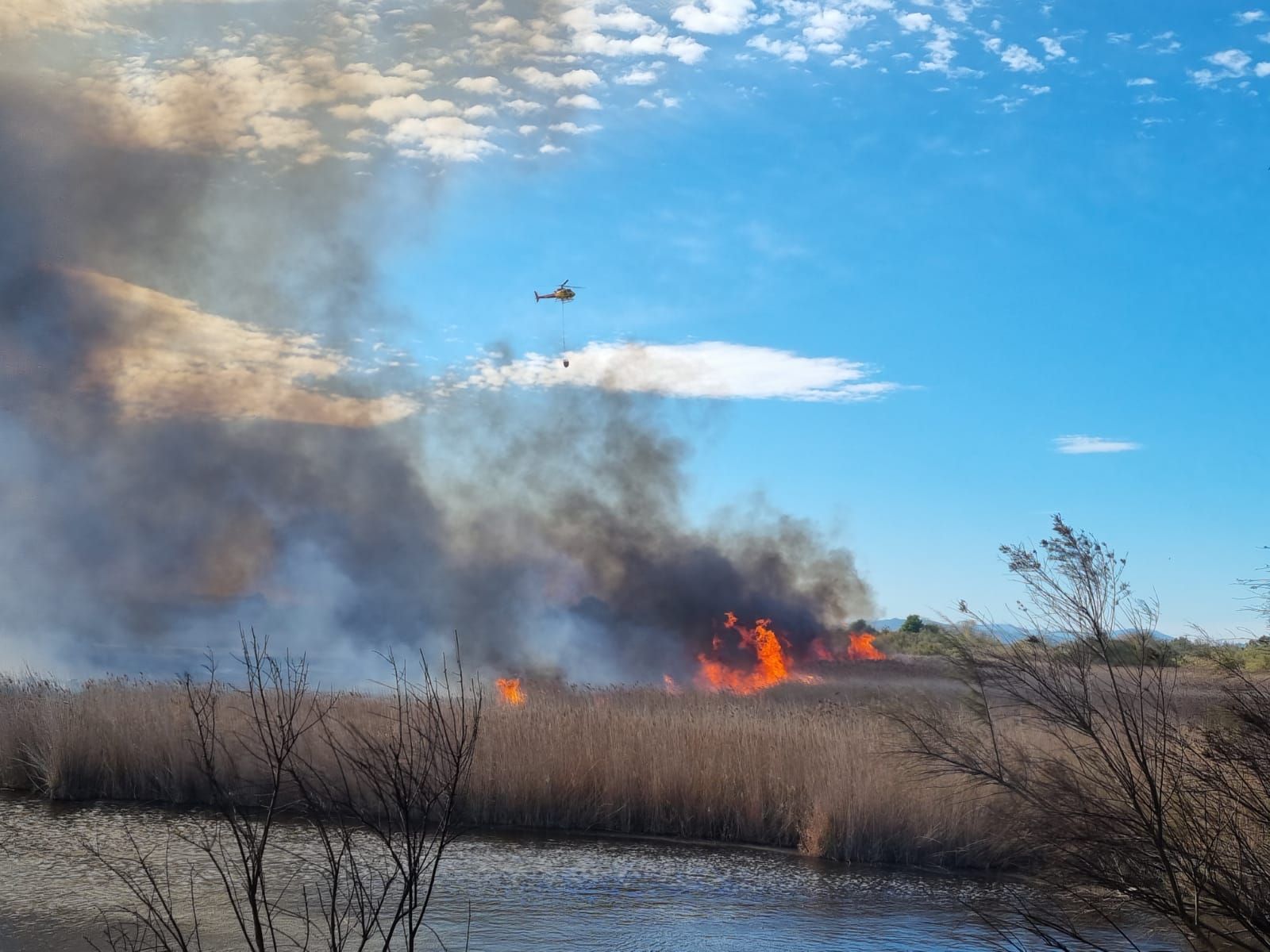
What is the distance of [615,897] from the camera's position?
976cm

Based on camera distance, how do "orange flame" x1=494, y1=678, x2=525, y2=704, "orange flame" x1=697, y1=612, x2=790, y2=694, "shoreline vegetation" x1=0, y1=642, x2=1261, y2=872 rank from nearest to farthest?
"shoreline vegetation" x1=0, y1=642, x2=1261, y2=872 < "orange flame" x1=494, y1=678, x2=525, y2=704 < "orange flame" x1=697, y1=612, x2=790, y2=694

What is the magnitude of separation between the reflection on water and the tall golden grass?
0.52 meters

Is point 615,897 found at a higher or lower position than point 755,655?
lower

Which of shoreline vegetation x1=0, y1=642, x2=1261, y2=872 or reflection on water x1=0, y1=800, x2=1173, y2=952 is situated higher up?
shoreline vegetation x1=0, y1=642, x2=1261, y2=872

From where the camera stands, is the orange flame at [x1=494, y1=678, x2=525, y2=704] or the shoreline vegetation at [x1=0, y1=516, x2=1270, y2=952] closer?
the shoreline vegetation at [x1=0, y1=516, x2=1270, y2=952]

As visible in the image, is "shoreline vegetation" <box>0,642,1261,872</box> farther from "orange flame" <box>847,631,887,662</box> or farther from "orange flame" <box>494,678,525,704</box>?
"orange flame" <box>847,631,887,662</box>

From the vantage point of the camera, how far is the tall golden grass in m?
11.6

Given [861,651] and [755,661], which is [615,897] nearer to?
[755,661]

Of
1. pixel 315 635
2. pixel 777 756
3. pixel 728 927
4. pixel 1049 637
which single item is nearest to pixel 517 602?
pixel 315 635

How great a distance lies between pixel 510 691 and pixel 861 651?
2305cm

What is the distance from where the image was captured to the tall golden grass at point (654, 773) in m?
11.6

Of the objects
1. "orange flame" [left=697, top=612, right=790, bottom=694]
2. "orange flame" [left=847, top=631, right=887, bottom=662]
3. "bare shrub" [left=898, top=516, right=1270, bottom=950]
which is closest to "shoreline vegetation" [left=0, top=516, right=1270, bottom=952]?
"bare shrub" [left=898, top=516, right=1270, bottom=950]

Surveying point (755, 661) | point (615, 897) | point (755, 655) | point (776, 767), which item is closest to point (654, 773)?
point (776, 767)

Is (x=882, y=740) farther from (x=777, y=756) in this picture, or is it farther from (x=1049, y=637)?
(x=1049, y=637)
